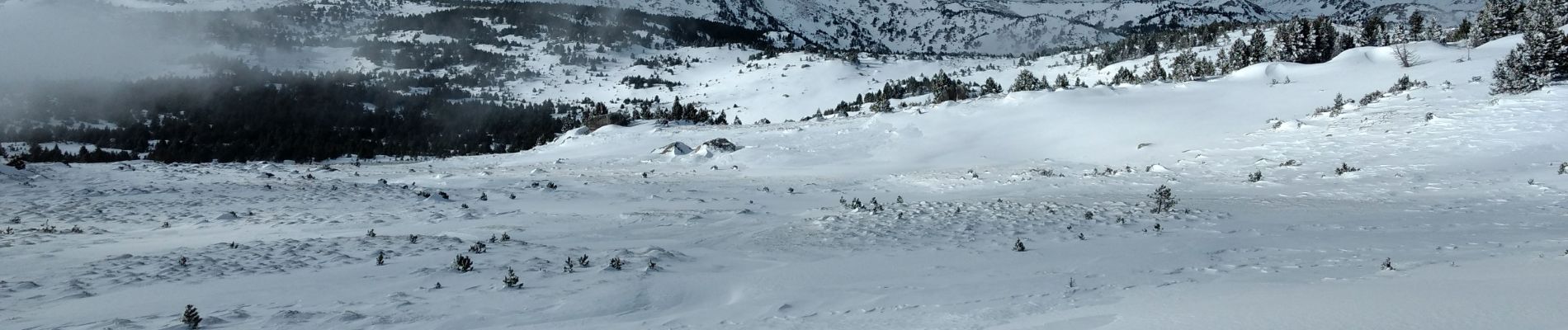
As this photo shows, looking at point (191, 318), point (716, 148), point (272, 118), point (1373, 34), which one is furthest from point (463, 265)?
point (272, 118)

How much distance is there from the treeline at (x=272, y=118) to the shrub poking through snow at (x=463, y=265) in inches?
1978

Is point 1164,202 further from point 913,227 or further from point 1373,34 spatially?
point 1373,34

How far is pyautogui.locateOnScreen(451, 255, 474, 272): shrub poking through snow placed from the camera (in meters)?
8.34

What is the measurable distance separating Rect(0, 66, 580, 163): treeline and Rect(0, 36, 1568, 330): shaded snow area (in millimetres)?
41755

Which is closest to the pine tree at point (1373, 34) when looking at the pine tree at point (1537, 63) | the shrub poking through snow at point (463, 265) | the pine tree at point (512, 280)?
the pine tree at point (1537, 63)

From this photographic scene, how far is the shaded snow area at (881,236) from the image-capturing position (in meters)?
6.32

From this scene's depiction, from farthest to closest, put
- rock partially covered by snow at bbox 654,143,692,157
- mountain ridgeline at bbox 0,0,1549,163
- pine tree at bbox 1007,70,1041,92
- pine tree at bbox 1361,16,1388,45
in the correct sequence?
mountain ridgeline at bbox 0,0,1549,163, pine tree at bbox 1361,16,1388,45, pine tree at bbox 1007,70,1041,92, rock partially covered by snow at bbox 654,143,692,157

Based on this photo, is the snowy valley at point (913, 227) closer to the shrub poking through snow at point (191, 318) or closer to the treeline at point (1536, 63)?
the shrub poking through snow at point (191, 318)

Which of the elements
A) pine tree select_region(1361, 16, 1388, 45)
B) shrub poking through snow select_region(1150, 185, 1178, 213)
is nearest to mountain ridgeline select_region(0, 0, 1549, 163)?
pine tree select_region(1361, 16, 1388, 45)

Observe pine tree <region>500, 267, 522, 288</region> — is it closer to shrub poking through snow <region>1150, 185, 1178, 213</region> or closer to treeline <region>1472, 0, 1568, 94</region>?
shrub poking through snow <region>1150, 185, 1178, 213</region>

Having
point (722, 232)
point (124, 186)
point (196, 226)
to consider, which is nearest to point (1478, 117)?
point (722, 232)

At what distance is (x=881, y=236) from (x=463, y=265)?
6.37 meters

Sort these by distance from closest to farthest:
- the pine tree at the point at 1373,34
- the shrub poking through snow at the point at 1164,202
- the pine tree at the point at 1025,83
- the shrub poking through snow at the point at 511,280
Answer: the shrub poking through snow at the point at 511,280 → the shrub poking through snow at the point at 1164,202 → the pine tree at the point at 1025,83 → the pine tree at the point at 1373,34

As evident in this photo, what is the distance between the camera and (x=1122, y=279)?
772cm
